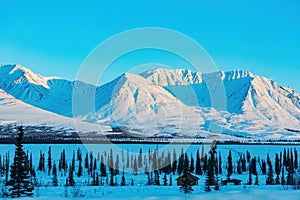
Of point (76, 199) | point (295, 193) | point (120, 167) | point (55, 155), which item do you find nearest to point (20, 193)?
point (76, 199)

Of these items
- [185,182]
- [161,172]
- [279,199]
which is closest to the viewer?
[279,199]

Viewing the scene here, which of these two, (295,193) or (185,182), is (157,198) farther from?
(185,182)

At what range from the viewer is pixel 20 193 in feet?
96.4

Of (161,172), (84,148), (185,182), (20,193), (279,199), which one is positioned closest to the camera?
(279,199)

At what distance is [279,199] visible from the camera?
734 inches

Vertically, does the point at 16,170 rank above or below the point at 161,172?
above

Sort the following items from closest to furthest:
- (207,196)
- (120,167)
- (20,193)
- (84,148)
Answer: (207,196) < (20,193) < (120,167) < (84,148)

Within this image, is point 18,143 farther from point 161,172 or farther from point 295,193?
point 161,172

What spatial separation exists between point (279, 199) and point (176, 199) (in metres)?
4.30

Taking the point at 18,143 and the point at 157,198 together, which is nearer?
the point at 157,198

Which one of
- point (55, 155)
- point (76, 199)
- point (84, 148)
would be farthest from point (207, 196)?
point (84, 148)

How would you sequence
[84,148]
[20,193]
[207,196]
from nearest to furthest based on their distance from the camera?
1. [207,196]
2. [20,193]
3. [84,148]

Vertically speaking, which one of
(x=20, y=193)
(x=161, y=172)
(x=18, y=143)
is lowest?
(x=161, y=172)

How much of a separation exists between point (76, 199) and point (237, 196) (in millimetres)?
7161
